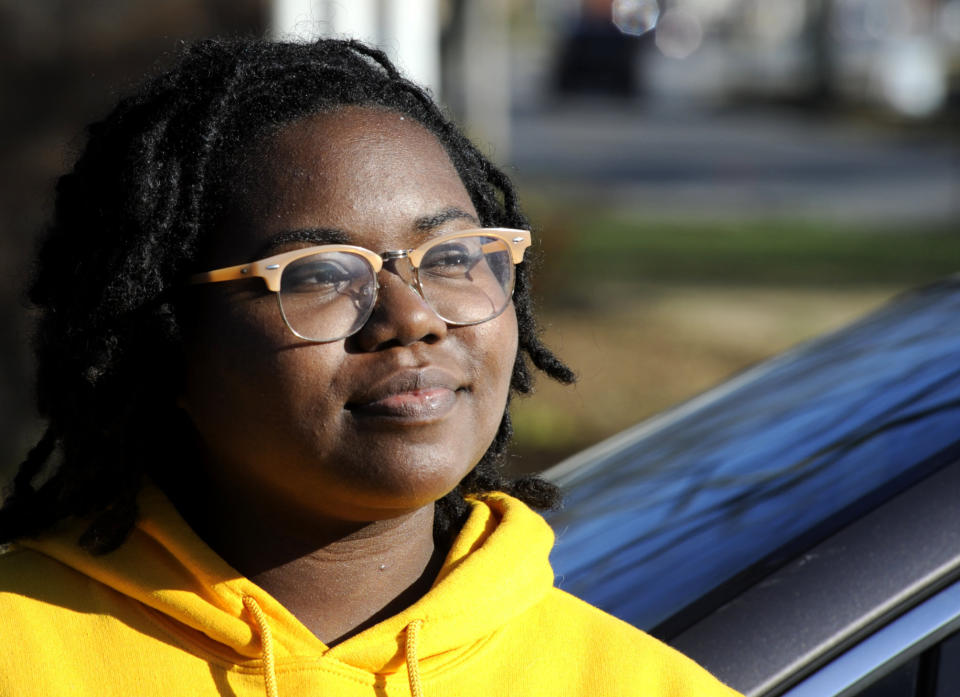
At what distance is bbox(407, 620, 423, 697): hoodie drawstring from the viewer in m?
1.84

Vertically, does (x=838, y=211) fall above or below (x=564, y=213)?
below

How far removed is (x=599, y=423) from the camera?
24.8 feet

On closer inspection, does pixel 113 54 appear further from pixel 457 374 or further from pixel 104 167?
pixel 457 374

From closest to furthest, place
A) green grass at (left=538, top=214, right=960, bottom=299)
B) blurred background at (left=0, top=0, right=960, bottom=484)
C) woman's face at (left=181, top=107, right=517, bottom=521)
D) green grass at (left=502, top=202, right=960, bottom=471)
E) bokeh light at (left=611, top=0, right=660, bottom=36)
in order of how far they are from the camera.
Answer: woman's face at (left=181, top=107, right=517, bottom=521) → bokeh light at (left=611, top=0, right=660, bottom=36) → blurred background at (left=0, top=0, right=960, bottom=484) → green grass at (left=502, top=202, right=960, bottom=471) → green grass at (left=538, top=214, right=960, bottom=299)

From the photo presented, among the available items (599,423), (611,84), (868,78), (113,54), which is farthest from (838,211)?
(611,84)

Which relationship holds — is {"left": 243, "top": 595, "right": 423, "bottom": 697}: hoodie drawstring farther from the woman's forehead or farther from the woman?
the woman's forehead

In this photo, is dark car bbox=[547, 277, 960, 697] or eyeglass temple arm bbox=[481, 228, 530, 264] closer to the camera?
dark car bbox=[547, 277, 960, 697]

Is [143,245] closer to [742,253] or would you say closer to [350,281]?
[350,281]

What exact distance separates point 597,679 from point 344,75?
3.22 ft

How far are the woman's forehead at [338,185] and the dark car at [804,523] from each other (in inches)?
27.4

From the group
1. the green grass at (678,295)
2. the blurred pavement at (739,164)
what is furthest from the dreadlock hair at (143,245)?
the blurred pavement at (739,164)

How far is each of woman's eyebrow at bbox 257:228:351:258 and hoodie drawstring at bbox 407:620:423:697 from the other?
548 mm

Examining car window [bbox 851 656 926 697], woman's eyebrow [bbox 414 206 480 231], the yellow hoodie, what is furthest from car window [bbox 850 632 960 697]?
woman's eyebrow [bbox 414 206 480 231]

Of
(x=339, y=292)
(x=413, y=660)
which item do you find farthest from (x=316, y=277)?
(x=413, y=660)
